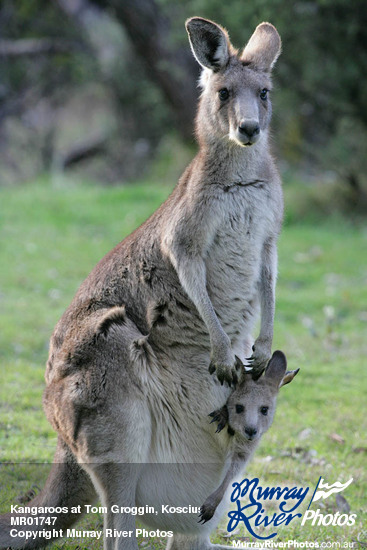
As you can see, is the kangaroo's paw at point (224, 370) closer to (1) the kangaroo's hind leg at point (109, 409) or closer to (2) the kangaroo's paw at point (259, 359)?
(2) the kangaroo's paw at point (259, 359)

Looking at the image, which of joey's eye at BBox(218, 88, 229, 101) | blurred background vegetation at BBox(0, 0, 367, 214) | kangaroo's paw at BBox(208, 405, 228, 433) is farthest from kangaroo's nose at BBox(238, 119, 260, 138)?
blurred background vegetation at BBox(0, 0, 367, 214)

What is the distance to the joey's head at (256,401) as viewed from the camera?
11.4 feet

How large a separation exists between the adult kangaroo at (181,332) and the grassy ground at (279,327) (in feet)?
1.79

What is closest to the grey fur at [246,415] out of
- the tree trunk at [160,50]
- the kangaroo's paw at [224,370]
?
the kangaroo's paw at [224,370]

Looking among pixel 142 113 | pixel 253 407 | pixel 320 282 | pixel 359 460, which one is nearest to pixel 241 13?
pixel 320 282

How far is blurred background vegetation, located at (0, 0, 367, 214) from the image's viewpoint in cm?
1134

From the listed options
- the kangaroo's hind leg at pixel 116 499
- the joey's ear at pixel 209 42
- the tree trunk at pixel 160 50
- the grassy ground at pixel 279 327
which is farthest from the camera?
the tree trunk at pixel 160 50

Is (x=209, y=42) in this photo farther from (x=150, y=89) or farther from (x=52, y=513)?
(x=150, y=89)

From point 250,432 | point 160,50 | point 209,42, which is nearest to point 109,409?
point 250,432

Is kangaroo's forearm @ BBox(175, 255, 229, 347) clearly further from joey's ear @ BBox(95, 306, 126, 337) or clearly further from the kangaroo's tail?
the kangaroo's tail

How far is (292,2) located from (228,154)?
8137 millimetres

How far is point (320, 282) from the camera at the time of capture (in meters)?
9.50

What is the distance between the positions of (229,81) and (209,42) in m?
0.25

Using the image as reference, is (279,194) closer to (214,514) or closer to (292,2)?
(214,514)
